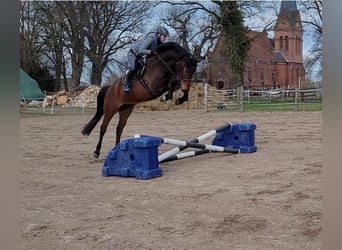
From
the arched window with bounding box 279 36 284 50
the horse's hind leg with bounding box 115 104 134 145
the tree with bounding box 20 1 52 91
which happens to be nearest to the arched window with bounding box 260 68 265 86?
the arched window with bounding box 279 36 284 50

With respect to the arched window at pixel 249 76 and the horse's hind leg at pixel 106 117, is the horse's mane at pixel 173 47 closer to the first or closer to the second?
the arched window at pixel 249 76

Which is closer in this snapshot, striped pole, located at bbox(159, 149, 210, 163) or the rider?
the rider

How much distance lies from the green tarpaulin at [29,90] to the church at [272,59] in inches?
24.1

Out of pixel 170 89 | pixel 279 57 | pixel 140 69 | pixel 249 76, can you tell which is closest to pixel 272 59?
pixel 279 57

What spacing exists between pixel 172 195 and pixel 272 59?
0.66 meters

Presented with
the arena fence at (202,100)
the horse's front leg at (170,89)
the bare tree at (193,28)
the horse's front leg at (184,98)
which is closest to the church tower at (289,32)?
the arena fence at (202,100)

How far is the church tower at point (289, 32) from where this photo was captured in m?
1.03

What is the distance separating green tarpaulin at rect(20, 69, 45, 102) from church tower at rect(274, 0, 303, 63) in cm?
69

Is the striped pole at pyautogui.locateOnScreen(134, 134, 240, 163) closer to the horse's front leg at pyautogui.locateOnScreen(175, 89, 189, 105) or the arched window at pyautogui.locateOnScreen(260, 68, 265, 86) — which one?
the horse's front leg at pyautogui.locateOnScreen(175, 89, 189, 105)

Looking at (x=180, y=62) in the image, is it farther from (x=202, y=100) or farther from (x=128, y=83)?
(x=128, y=83)

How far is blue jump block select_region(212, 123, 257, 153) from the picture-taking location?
7.85ft
